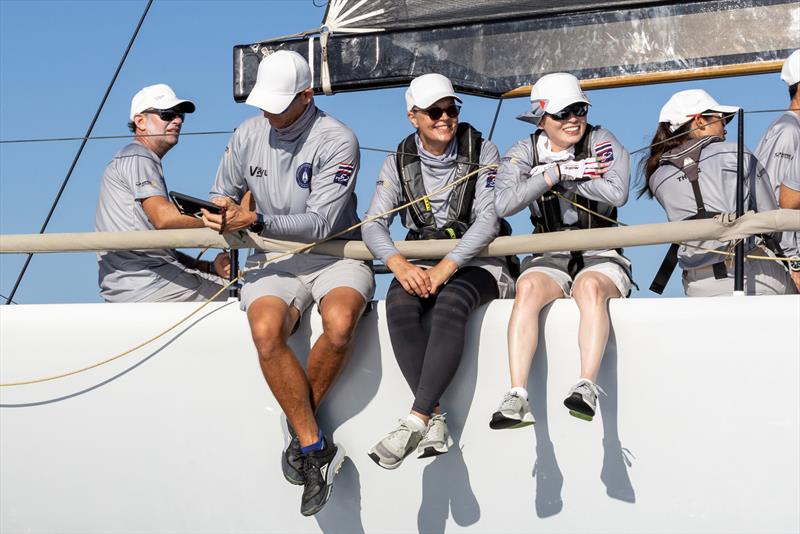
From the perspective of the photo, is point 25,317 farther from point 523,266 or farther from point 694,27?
point 694,27

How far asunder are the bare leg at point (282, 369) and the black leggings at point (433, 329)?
1.08 ft

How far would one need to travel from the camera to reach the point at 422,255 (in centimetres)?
391

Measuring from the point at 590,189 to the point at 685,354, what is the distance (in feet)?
1.96

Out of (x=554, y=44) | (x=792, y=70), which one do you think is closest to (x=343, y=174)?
(x=554, y=44)

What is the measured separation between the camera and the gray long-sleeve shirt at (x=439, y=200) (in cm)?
386

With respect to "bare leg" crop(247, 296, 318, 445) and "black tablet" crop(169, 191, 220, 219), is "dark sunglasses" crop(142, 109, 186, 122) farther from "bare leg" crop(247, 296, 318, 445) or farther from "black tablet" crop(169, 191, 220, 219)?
"bare leg" crop(247, 296, 318, 445)

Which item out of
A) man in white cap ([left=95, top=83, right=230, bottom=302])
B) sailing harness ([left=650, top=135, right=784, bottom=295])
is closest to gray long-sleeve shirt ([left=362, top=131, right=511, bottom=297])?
sailing harness ([left=650, top=135, right=784, bottom=295])

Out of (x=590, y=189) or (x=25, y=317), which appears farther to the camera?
(x=25, y=317)

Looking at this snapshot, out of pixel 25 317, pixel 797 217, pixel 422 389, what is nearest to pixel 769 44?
pixel 797 217

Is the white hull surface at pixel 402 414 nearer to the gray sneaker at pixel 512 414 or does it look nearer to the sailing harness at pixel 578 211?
the sailing harness at pixel 578 211

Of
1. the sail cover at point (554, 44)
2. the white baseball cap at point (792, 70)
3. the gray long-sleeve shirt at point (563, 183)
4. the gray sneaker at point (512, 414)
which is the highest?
the sail cover at point (554, 44)

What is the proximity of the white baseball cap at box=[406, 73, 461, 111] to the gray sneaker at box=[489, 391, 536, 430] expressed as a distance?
3.38ft

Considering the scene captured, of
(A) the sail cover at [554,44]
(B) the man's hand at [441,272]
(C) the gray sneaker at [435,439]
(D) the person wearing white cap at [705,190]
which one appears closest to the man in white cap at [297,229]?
(B) the man's hand at [441,272]

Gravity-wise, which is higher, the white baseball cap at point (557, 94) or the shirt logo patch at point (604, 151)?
the white baseball cap at point (557, 94)
